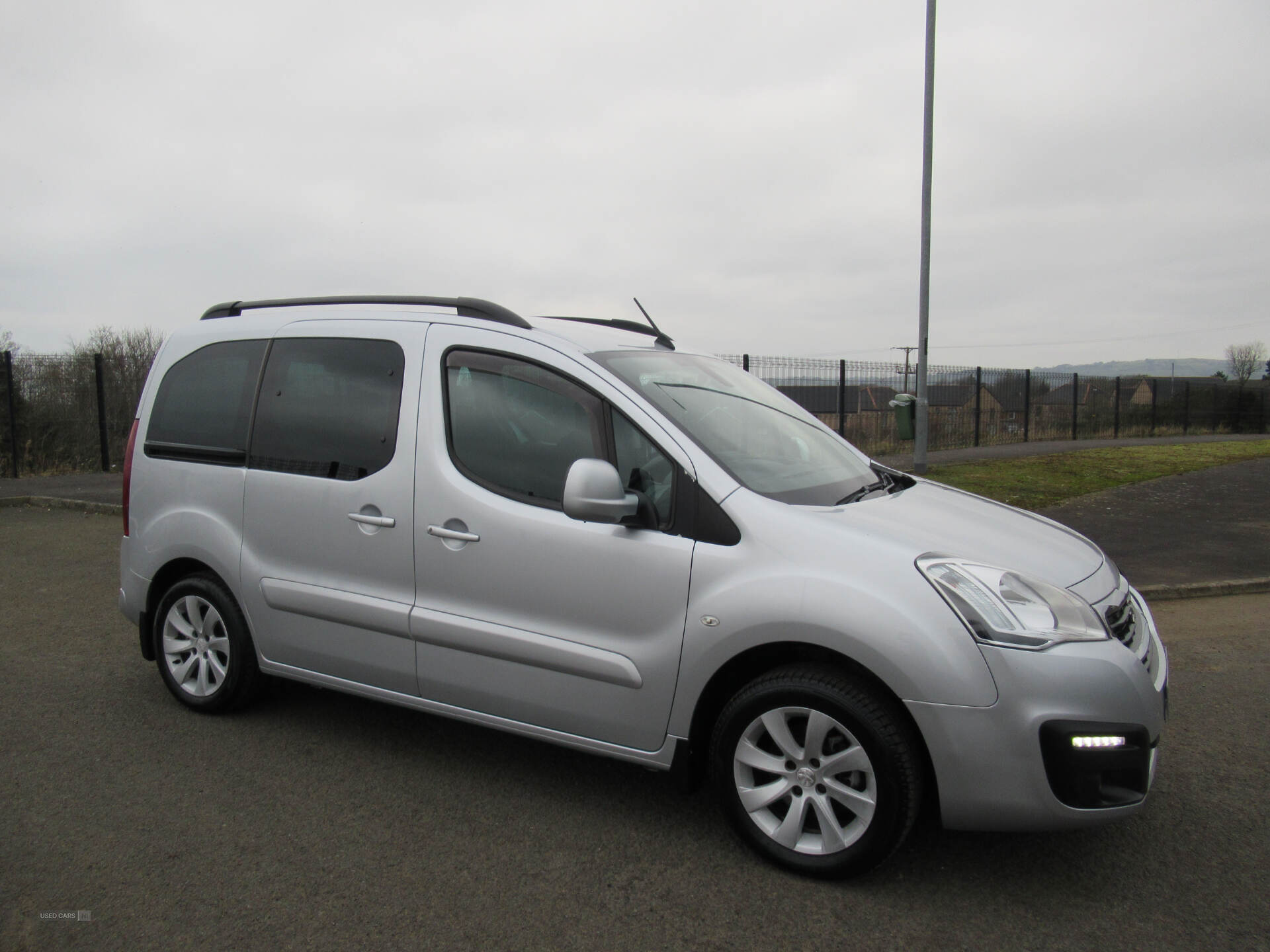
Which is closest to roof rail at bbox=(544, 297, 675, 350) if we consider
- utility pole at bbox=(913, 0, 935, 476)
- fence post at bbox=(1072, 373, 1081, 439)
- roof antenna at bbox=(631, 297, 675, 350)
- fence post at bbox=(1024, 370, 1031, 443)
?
roof antenna at bbox=(631, 297, 675, 350)

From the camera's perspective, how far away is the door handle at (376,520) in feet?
12.1

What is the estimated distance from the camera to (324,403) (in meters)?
4.02

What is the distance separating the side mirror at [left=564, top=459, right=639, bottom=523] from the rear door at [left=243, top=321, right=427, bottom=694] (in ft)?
2.89

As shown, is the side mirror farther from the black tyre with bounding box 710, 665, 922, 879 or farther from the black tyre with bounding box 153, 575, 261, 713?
the black tyre with bounding box 153, 575, 261, 713

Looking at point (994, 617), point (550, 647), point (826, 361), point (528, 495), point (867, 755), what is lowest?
point (867, 755)

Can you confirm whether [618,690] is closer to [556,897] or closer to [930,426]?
[556,897]

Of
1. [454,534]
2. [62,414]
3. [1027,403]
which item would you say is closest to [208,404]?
[454,534]

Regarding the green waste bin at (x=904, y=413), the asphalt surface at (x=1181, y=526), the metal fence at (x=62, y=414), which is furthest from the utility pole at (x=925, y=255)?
the metal fence at (x=62, y=414)

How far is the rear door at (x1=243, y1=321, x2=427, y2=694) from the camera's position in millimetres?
3707

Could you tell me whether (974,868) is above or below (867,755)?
below

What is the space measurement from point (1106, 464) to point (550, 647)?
16.5 m

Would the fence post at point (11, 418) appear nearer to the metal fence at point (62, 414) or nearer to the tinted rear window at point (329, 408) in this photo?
the metal fence at point (62, 414)

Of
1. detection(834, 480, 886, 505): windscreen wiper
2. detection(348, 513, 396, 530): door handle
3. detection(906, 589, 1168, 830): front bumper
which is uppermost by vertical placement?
detection(834, 480, 886, 505): windscreen wiper

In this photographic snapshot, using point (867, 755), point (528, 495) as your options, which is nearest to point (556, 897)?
point (867, 755)
